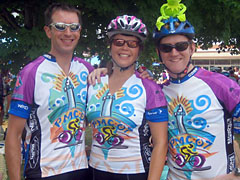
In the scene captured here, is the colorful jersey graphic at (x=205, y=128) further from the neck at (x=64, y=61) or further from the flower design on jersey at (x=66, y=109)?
the neck at (x=64, y=61)

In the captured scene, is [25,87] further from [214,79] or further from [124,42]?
[214,79]

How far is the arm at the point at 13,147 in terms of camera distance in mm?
2469

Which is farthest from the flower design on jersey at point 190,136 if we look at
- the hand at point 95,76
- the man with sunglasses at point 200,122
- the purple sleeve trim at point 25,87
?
the purple sleeve trim at point 25,87

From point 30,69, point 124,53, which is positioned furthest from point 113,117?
point 30,69

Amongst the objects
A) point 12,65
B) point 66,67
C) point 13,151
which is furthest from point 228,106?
point 12,65

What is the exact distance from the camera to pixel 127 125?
2.52 metres

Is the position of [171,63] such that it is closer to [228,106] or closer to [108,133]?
[228,106]

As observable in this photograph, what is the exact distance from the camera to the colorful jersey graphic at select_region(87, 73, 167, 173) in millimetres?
2523

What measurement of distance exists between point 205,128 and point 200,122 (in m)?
0.06

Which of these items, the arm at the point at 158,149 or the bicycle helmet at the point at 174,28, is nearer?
the arm at the point at 158,149

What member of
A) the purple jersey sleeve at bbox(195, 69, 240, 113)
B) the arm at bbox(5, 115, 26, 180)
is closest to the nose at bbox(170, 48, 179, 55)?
the purple jersey sleeve at bbox(195, 69, 240, 113)

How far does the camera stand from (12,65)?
6.21 meters

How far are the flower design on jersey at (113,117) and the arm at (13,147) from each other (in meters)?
0.66

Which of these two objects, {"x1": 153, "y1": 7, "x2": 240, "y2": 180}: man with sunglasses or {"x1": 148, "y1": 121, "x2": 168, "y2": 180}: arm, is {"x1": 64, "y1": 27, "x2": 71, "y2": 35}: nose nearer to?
{"x1": 153, "y1": 7, "x2": 240, "y2": 180}: man with sunglasses
